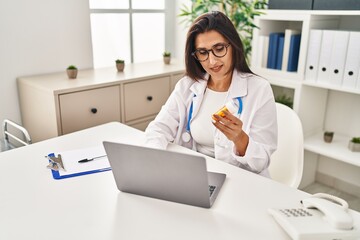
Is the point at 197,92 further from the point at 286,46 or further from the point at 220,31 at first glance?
the point at 286,46

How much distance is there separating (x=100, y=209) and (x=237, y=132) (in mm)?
543

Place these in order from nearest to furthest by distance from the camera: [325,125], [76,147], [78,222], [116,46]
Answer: [78,222]
[76,147]
[325,125]
[116,46]

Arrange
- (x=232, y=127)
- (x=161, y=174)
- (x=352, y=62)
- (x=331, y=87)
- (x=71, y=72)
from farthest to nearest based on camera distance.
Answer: (x=71, y=72) → (x=331, y=87) → (x=352, y=62) → (x=232, y=127) → (x=161, y=174)

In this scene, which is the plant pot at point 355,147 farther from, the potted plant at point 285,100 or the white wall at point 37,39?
the white wall at point 37,39

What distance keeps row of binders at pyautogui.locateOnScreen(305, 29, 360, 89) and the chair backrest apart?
2.27ft

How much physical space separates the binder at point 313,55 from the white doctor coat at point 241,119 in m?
0.87

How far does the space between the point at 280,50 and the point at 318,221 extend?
5.58 feet

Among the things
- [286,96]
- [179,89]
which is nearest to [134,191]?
[179,89]

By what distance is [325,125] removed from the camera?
2.62 metres

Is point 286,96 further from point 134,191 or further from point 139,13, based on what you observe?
point 134,191

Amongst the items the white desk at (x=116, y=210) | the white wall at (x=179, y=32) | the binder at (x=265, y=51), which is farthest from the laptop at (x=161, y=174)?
the white wall at (x=179, y=32)

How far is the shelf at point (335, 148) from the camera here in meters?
2.20

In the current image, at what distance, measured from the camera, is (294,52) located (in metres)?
2.33

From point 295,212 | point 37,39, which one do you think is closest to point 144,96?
point 37,39
